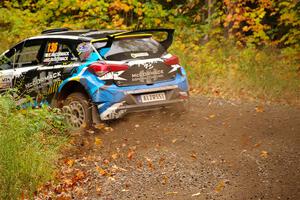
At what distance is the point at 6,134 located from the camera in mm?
6926

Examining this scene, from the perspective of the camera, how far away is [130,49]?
941 cm

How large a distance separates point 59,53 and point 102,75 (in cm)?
110

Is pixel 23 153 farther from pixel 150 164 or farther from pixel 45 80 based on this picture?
pixel 45 80

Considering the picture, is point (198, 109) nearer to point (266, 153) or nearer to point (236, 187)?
point (266, 153)

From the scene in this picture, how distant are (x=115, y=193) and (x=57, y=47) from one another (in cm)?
354

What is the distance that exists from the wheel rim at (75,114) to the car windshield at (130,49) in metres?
0.93

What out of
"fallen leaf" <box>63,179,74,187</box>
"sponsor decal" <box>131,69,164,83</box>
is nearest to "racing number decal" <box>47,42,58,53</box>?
"sponsor decal" <box>131,69,164,83</box>

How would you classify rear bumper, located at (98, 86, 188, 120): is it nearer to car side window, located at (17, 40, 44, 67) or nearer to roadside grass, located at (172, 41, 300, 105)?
car side window, located at (17, 40, 44, 67)

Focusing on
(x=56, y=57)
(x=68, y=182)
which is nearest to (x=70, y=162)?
(x=68, y=182)

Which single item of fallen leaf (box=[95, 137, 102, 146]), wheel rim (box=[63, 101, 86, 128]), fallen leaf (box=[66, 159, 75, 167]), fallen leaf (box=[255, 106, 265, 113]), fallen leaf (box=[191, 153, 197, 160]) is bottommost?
fallen leaf (box=[255, 106, 265, 113])

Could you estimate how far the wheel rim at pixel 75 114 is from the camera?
9.44 meters

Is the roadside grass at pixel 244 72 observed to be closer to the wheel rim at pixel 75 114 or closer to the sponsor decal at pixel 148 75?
the sponsor decal at pixel 148 75

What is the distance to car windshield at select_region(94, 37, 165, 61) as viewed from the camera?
30.4ft

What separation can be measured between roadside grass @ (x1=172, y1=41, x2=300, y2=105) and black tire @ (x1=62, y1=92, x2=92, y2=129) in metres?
4.38
